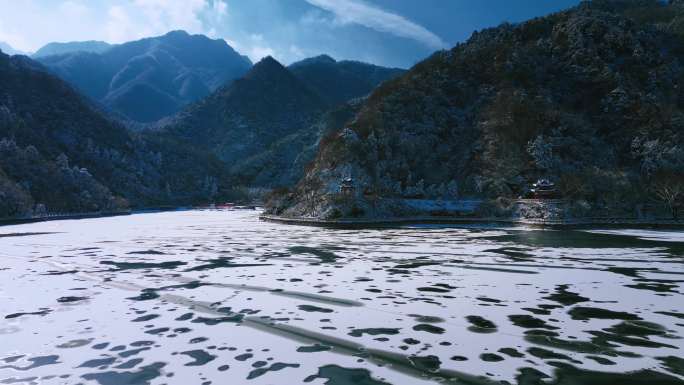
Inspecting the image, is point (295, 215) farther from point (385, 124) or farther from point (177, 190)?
point (177, 190)

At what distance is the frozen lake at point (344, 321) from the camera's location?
709 cm

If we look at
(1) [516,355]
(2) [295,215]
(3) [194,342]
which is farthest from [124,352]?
(2) [295,215]

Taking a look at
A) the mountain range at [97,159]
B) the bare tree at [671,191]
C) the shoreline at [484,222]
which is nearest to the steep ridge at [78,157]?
the mountain range at [97,159]

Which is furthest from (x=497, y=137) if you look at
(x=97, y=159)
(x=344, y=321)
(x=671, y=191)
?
(x=97, y=159)

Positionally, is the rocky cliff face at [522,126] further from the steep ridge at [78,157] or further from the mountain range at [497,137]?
the steep ridge at [78,157]

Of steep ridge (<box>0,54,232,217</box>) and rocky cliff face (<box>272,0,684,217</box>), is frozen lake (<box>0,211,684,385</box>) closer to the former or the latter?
rocky cliff face (<box>272,0,684,217</box>)

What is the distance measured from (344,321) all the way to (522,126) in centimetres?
6920

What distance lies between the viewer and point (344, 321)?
33.3 feet

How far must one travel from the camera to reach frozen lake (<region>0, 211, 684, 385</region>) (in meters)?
7.09

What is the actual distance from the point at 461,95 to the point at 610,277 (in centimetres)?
7486

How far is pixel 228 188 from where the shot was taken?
158 m

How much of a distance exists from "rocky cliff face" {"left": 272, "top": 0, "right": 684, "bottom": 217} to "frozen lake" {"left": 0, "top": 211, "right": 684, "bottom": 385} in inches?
1493

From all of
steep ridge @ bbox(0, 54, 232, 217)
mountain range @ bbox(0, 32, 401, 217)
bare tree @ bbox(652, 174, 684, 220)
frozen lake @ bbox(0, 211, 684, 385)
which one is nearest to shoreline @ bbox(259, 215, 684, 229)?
bare tree @ bbox(652, 174, 684, 220)

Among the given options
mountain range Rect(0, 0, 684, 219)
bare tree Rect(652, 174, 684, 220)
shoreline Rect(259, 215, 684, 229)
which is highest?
mountain range Rect(0, 0, 684, 219)
